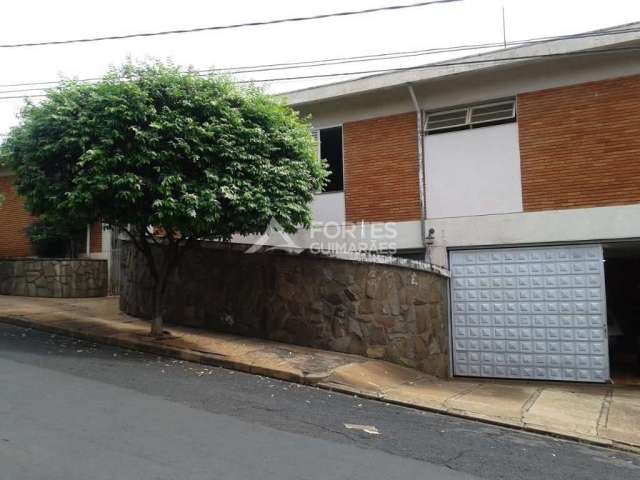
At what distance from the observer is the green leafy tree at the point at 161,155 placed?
313 inches

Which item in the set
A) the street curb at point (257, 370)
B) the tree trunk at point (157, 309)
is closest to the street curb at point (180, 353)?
the street curb at point (257, 370)

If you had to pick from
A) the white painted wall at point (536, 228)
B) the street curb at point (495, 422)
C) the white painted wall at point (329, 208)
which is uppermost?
the white painted wall at point (329, 208)

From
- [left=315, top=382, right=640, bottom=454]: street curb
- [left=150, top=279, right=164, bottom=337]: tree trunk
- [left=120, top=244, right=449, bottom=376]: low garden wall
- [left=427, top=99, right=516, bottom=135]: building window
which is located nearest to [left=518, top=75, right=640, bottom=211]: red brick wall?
[left=427, top=99, right=516, bottom=135]: building window

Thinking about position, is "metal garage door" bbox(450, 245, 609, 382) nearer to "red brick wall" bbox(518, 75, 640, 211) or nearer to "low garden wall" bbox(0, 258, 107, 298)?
"red brick wall" bbox(518, 75, 640, 211)

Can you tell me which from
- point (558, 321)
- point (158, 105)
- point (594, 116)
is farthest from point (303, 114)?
point (558, 321)

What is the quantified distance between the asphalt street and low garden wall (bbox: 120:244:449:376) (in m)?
2.34

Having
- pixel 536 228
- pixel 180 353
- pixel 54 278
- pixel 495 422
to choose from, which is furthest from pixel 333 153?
pixel 54 278

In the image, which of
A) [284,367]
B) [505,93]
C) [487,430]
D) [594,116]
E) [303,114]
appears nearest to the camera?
[487,430]

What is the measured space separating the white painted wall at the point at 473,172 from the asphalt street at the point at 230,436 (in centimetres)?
523

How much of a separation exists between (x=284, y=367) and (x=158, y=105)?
4.58 metres

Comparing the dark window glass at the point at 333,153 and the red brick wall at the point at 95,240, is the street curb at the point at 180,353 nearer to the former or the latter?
the dark window glass at the point at 333,153

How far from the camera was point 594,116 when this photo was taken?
981 centimetres

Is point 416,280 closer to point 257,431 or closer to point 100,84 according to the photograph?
point 257,431

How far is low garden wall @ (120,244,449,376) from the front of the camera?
9.68 meters
